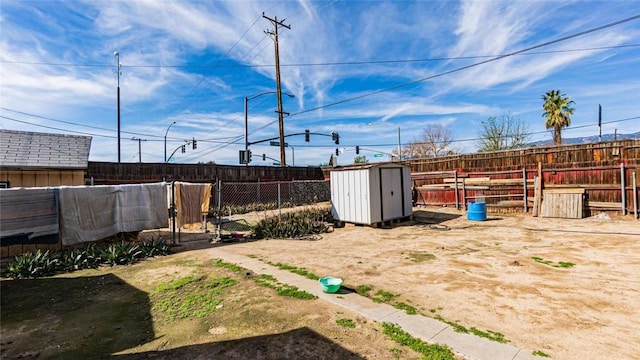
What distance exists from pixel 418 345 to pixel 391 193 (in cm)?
977

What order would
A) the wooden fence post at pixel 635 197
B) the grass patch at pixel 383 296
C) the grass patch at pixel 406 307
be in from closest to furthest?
the grass patch at pixel 406 307 < the grass patch at pixel 383 296 < the wooden fence post at pixel 635 197

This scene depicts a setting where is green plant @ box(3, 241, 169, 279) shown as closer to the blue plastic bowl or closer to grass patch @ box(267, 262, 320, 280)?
grass patch @ box(267, 262, 320, 280)

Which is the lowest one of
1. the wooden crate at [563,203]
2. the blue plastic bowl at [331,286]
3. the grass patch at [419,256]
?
the grass patch at [419,256]

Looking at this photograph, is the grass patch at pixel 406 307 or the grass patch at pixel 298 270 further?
the grass patch at pixel 298 270

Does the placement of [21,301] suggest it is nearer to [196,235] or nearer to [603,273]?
[196,235]

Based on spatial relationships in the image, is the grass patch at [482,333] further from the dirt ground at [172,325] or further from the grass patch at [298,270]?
the grass patch at [298,270]

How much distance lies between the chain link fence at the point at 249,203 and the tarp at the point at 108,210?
5.60ft

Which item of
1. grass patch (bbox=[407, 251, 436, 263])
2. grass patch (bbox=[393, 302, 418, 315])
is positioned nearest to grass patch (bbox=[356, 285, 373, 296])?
grass patch (bbox=[393, 302, 418, 315])

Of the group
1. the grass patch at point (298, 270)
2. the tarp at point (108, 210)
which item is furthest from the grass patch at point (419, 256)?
the tarp at point (108, 210)

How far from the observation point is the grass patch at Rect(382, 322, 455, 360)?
3053mm

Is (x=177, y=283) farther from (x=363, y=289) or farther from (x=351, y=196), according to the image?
(x=351, y=196)

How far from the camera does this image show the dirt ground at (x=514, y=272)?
3.61 m

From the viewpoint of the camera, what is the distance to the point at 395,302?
4.54m

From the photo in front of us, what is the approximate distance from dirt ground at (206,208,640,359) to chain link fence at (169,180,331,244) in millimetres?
2780
